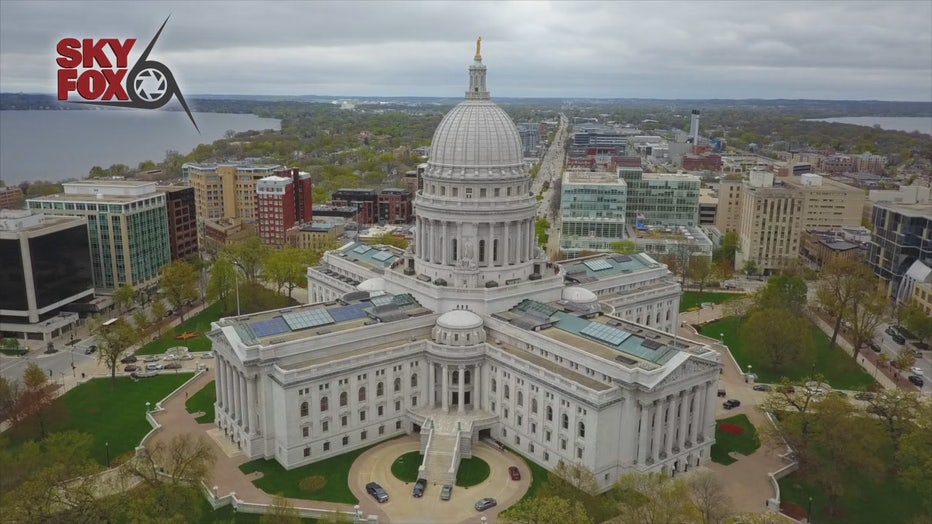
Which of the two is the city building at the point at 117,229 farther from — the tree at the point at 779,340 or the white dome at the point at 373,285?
the tree at the point at 779,340

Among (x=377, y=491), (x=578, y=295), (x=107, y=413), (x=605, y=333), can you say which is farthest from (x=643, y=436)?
(x=107, y=413)

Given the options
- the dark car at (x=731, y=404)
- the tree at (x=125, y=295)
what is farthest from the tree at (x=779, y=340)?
the tree at (x=125, y=295)

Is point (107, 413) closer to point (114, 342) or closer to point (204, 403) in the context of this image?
point (114, 342)

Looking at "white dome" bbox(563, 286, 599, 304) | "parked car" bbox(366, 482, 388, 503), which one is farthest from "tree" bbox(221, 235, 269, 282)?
"parked car" bbox(366, 482, 388, 503)

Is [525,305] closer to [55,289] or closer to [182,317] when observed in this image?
[182,317]

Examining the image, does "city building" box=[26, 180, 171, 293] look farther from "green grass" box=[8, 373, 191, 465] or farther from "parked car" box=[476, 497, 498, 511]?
"parked car" box=[476, 497, 498, 511]

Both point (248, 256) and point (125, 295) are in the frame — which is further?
point (248, 256)
